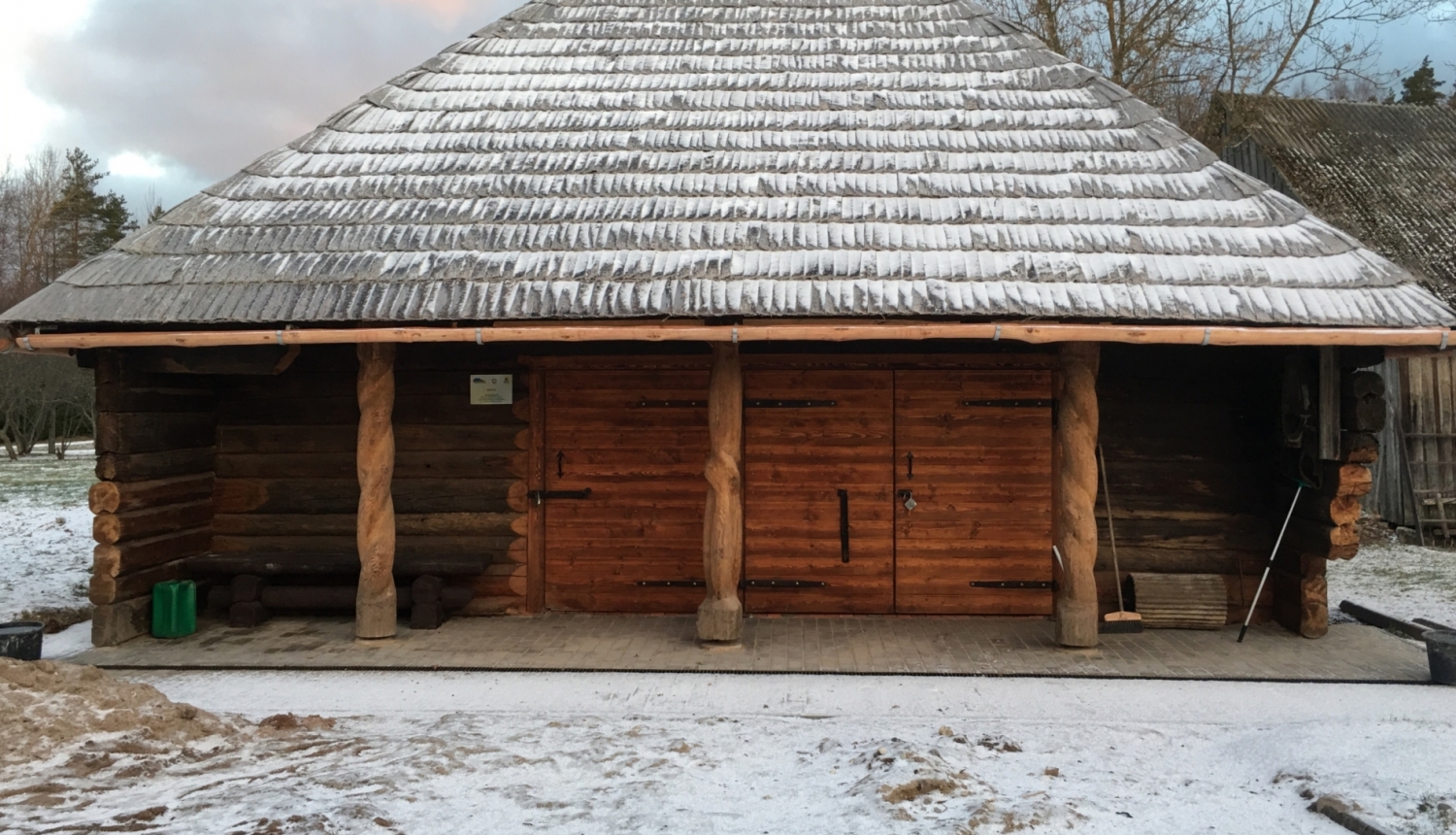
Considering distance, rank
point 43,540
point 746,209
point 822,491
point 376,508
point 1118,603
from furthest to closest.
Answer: point 43,540
point 822,491
point 1118,603
point 746,209
point 376,508

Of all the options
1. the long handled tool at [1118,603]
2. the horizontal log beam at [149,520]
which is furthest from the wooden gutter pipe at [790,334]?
the long handled tool at [1118,603]

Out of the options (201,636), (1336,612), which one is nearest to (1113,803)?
(1336,612)

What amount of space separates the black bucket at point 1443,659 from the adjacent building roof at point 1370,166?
9054 millimetres

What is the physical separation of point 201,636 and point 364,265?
3063 mm

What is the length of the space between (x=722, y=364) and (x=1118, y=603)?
373 cm

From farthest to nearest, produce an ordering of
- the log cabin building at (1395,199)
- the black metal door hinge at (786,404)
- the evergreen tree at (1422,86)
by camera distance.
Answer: the evergreen tree at (1422,86), the log cabin building at (1395,199), the black metal door hinge at (786,404)

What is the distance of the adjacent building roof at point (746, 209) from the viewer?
21.8 ft

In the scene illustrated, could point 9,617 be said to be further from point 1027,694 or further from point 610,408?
point 1027,694

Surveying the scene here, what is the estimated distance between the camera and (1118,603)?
7.78 meters

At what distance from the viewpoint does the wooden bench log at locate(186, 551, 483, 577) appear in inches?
297

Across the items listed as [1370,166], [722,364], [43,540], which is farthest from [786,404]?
[1370,166]

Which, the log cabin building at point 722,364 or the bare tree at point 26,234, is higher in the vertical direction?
the bare tree at point 26,234

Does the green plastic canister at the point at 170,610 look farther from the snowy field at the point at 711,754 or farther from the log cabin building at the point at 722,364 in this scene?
the snowy field at the point at 711,754

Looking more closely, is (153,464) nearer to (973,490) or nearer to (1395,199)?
(973,490)
